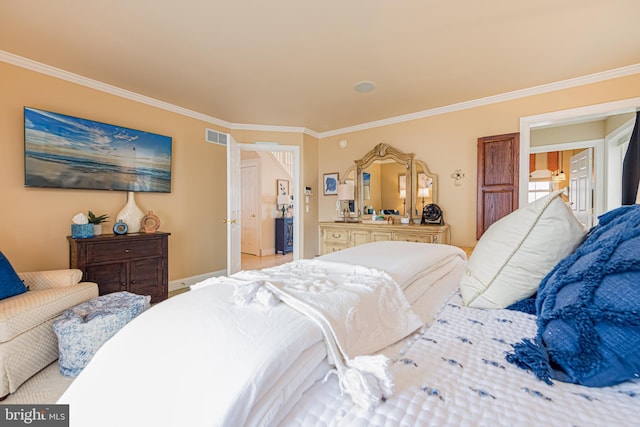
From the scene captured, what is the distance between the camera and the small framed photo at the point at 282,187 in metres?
6.72

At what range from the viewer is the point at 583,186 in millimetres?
4180

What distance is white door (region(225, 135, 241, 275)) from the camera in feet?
11.4

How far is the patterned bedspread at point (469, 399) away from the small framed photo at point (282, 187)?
619 centimetres

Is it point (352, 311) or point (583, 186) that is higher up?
point (583, 186)

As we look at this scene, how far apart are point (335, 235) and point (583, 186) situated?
13.4 feet

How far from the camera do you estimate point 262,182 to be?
6289 mm

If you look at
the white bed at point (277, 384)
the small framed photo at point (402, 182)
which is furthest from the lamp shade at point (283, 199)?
the white bed at point (277, 384)

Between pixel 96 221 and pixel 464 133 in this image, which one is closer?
pixel 96 221

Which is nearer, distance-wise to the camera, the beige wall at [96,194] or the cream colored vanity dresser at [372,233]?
the beige wall at [96,194]

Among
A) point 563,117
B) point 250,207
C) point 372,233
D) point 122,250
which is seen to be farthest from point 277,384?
point 250,207

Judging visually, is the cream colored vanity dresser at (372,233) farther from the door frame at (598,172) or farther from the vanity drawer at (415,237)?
the door frame at (598,172)

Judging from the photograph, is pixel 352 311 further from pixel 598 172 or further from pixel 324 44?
pixel 598 172

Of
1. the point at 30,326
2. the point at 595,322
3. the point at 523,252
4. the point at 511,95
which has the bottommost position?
the point at 30,326

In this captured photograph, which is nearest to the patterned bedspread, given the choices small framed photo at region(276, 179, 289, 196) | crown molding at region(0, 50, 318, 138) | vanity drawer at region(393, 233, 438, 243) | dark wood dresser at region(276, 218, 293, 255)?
vanity drawer at region(393, 233, 438, 243)
